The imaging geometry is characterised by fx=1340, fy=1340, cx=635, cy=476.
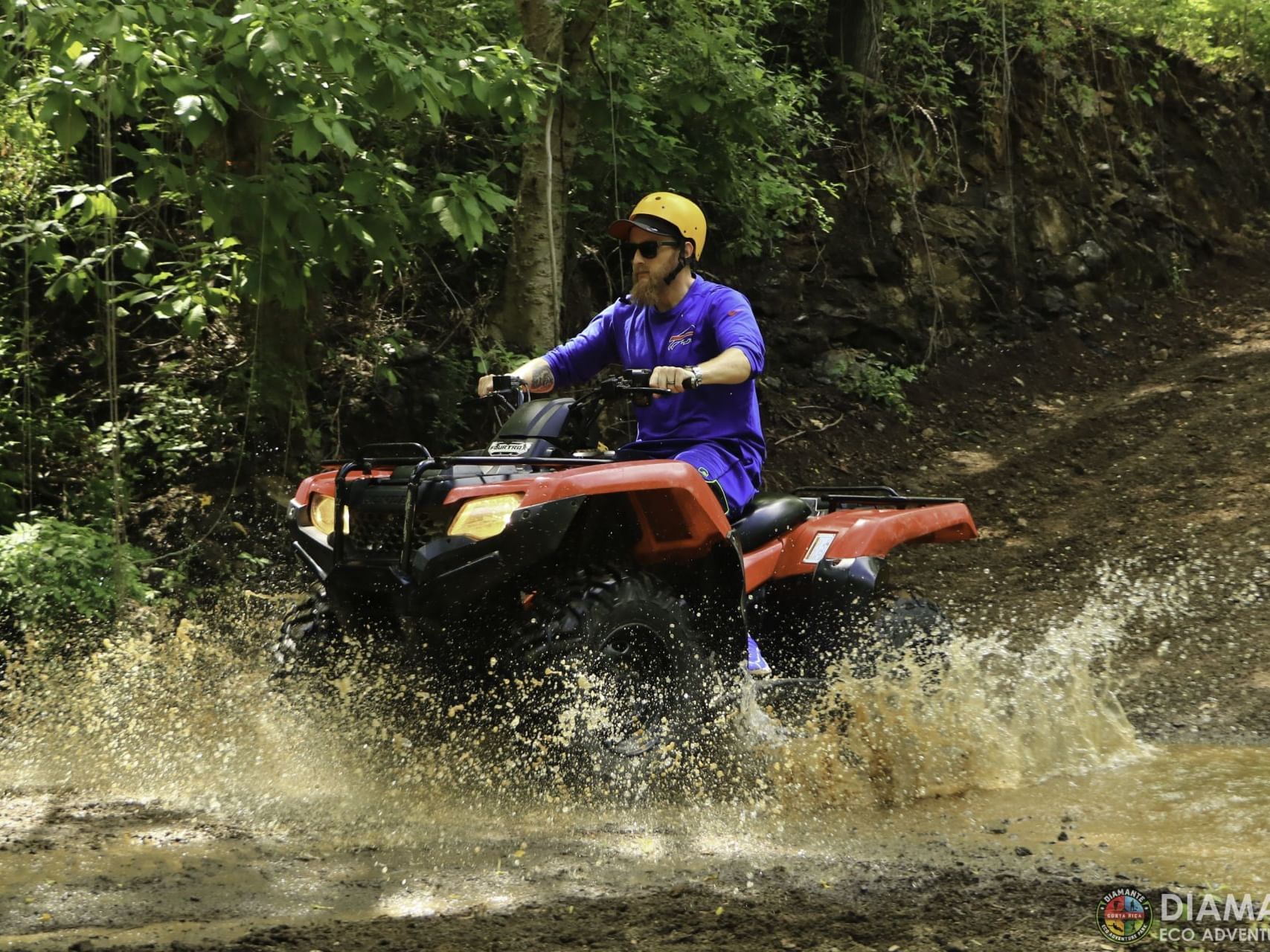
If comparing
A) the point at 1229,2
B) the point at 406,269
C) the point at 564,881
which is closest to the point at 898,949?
the point at 564,881

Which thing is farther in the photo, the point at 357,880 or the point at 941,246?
the point at 941,246

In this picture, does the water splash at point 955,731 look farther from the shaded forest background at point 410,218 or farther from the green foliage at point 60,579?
the green foliage at point 60,579

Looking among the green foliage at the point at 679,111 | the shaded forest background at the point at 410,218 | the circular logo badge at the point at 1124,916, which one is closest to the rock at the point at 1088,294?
the shaded forest background at the point at 410,218

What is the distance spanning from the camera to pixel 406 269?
8.68 metres

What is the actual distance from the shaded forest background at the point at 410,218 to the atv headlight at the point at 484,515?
197 cm

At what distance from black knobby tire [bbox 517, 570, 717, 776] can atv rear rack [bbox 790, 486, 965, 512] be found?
1.20 m

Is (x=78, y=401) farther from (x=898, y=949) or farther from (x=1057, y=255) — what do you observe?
(x=1057, y=255)

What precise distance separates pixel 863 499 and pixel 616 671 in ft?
5.82

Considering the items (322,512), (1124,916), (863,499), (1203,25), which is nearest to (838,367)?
(863,499)

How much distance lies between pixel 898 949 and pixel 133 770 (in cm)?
294

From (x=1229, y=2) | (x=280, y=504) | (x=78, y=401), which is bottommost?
(x=280, y=504)

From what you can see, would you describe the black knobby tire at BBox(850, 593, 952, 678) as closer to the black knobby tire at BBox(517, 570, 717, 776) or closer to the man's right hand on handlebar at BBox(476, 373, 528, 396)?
the black knobby tire at BBox(517, 570, 717, 776)

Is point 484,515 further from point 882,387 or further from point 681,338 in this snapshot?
point 882,387

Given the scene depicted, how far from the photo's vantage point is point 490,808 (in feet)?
14.1
